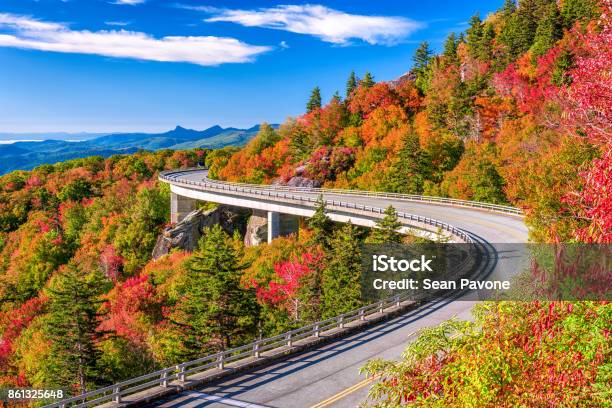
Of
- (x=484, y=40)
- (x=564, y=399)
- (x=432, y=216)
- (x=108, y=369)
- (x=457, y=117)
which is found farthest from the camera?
(x=484, y=40)

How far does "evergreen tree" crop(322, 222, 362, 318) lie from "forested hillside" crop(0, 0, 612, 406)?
6.0 inches

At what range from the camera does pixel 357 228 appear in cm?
5384

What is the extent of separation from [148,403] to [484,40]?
9002 cm

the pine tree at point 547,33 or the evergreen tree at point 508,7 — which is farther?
the evergreen tree at point 508,7

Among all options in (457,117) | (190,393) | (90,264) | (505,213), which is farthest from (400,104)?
(190,393)

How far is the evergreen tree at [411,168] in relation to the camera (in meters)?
67.4

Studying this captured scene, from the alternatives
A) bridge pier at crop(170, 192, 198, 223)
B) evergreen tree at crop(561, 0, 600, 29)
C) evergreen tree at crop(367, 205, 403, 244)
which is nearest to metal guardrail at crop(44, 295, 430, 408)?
evergreen tree at crop(367, 205, 403, 244)

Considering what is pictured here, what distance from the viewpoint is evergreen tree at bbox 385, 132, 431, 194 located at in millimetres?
67375

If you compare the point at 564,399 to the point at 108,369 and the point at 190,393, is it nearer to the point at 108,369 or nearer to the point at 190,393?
the point at 190,393

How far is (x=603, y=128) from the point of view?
6906mm

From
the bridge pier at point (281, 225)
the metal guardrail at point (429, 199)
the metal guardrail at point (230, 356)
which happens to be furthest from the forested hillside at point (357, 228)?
the metal guardrail at point (230, 356)

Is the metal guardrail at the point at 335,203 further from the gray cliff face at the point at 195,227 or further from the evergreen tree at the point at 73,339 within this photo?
the evergreen tree at the point at 73,339

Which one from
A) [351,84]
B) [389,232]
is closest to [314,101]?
[351,84]

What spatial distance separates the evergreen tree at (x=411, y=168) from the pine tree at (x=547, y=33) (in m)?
26.4
